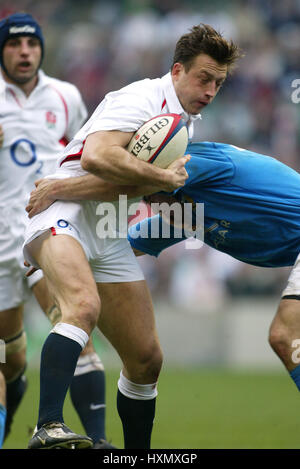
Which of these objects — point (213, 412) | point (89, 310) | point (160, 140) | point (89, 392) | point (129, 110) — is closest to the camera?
point (89, 310)

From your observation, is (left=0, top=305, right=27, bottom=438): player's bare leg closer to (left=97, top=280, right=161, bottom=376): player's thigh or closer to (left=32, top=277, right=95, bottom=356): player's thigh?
(left=32, top=277, right=95, bottom=356): player's thigh

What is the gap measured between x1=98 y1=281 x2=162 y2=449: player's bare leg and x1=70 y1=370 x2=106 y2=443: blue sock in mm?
446

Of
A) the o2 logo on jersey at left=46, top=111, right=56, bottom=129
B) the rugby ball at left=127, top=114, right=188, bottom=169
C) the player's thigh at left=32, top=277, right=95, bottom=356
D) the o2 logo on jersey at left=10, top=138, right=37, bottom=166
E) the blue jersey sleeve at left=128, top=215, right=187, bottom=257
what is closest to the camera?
the rugby ball at left=127, top=114, right=188, bottom=169

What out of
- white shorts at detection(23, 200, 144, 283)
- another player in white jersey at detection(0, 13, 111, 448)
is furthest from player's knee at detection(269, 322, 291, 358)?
another player in white jersey at detection(0, 13, 111, 448)

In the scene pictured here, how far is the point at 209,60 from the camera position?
491cm

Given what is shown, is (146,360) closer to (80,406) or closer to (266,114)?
(80,406)

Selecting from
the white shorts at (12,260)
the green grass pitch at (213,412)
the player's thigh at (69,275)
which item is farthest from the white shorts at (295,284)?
the white shorts at (12,260)

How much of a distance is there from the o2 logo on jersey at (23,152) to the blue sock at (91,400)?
1740 millimetres

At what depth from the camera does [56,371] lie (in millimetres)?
4414

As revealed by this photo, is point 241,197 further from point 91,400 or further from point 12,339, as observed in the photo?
point 12,339

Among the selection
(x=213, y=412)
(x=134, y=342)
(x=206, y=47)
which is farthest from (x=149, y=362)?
(x=213, y=412)

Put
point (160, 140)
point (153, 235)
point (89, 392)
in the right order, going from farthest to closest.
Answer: point (89, 392)
point (153, 235)
point (160, 140)

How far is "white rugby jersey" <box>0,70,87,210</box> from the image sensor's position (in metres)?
6.33

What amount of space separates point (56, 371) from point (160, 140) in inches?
55.7
